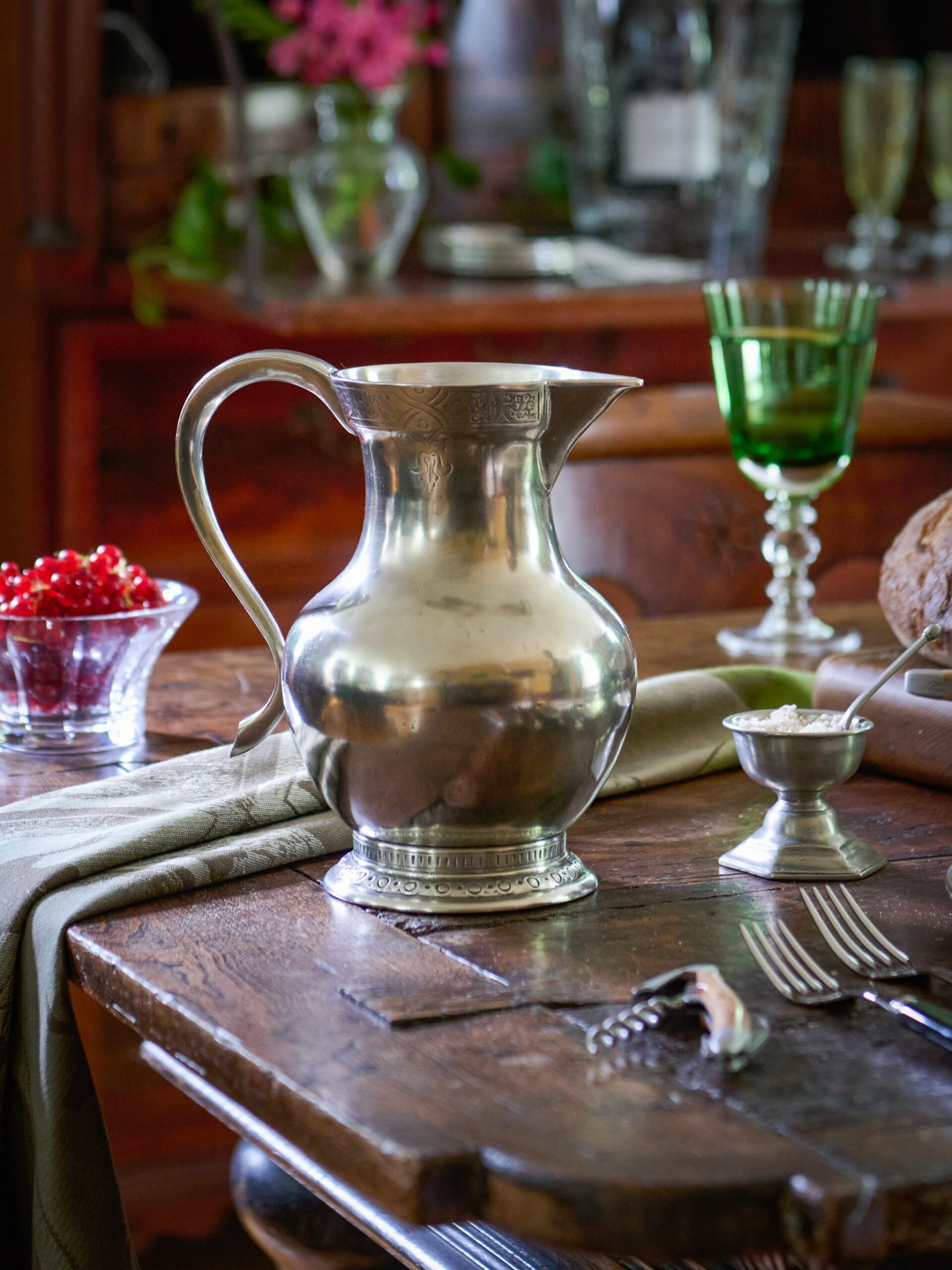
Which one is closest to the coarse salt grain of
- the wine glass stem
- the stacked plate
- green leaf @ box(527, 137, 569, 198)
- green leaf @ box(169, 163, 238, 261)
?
the wine glass stem

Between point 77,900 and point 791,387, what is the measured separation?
0.66 meters

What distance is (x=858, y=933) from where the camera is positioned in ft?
2.08

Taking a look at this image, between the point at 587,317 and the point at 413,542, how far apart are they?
164 centimetres

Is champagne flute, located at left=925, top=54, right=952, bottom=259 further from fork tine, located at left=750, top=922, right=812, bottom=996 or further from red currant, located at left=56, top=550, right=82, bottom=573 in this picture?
fork tine, located at left=750, top=922, right=812, bottom=996

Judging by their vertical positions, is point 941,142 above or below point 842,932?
above

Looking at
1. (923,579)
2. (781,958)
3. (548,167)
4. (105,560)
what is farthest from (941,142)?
(781,958)

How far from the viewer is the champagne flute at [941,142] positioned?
2730 mm

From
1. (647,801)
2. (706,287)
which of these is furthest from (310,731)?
(706,287)

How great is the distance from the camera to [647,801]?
2.76 ft

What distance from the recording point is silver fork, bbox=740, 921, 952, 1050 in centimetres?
55

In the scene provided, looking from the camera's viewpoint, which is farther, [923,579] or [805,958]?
[923,579]

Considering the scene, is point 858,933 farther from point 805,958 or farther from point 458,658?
point 458,658

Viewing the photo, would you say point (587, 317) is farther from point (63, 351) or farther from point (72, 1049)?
point (72, 1049)

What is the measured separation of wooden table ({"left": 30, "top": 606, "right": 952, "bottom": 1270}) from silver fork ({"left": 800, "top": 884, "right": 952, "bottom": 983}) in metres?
0.01
